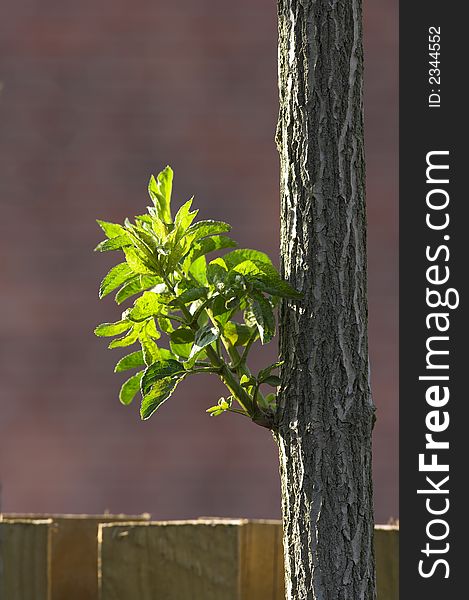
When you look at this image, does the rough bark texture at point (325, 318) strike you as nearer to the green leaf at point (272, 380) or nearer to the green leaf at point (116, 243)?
the green leaf at point (272, 380)

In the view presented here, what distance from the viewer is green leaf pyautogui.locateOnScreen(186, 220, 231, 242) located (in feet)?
2.86

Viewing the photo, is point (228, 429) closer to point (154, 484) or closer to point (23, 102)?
point (154, 484)

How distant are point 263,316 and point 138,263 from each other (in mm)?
109

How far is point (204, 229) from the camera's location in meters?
0.88

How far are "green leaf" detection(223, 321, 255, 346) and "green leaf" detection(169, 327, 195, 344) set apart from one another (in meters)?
0.04

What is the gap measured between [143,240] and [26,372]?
2.53 m

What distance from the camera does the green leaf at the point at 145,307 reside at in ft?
2.78

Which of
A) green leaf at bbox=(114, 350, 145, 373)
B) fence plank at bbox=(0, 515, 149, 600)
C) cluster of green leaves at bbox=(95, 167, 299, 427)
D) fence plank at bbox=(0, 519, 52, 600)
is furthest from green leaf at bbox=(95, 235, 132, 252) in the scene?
fence plank at bbox=(0, 515, 149, 600)

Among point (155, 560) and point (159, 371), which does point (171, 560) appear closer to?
point (155, 560)

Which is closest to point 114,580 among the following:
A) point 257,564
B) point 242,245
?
point 257,564

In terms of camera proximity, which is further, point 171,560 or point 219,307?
point 171,560

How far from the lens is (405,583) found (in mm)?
979

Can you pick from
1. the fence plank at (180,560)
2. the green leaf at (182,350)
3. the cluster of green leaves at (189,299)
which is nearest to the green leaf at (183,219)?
the cluster of green leaves at (189,299)

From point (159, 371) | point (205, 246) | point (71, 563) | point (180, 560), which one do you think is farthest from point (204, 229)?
point (71, 563)
